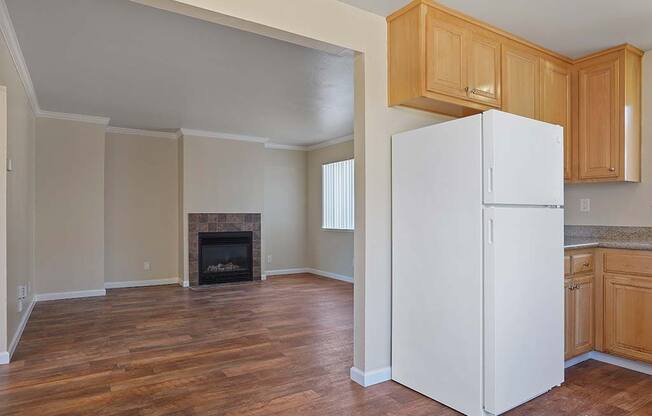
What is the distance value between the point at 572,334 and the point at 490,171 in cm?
165

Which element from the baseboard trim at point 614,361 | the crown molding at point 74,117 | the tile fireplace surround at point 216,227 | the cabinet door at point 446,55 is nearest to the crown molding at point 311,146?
the tile fireplace surround at point 216,227

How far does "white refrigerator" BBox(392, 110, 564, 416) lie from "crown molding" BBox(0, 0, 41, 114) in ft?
9.26

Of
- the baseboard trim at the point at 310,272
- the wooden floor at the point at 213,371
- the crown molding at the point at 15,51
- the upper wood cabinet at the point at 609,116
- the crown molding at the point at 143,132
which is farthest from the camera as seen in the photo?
the baseboard trim at the point at 310,272

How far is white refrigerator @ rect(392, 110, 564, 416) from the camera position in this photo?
2.19 metres

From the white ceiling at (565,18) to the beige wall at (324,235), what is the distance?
163 inches

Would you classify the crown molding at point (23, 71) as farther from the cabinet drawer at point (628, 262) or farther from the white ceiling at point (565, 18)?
the cabinet drawer at point (628, 262)

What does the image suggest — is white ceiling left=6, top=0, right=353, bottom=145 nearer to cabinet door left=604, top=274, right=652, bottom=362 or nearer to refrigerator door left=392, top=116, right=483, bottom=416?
refrigerator door left=392, top=116, right=483, bottom=416

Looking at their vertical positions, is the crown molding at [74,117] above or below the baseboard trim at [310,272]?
above

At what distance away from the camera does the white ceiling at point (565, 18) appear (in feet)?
8.48

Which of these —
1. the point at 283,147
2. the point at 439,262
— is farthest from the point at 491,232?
the point at 283,147

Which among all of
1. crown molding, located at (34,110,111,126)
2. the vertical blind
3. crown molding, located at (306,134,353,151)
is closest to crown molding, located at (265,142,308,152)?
crown molding, located at (306,134,353,151)

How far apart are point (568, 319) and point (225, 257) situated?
5333 millimetres

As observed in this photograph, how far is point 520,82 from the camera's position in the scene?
10.2 ft

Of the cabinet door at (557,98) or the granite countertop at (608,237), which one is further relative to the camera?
the cabinet door at (557,98)
